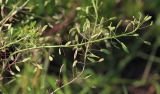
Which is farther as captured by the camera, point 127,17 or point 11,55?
point 127,17

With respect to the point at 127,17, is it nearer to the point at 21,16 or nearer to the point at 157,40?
the point at 157,40

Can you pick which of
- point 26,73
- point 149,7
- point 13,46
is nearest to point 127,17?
point 149,7

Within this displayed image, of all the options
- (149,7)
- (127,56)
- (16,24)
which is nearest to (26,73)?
(16,24)

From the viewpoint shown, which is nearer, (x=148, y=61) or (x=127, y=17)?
(x=127, y=17)

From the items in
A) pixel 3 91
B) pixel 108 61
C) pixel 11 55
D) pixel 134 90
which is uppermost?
pixel 11 55

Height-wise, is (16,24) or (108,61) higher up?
(16,24)

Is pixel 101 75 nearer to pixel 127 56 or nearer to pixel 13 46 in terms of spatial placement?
pixel 127 56

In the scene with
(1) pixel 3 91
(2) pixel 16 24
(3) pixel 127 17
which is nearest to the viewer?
(1) pixel 3 91

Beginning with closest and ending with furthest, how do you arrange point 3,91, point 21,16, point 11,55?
point 11,55
point 3,91
point 21,16

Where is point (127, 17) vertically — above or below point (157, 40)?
above
